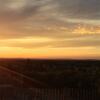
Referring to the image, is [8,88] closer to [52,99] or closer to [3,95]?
[3,95]

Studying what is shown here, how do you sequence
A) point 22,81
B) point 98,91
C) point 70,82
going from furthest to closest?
point 70,82 < point 22,81 < point 98,91

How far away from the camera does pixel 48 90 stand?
17.5m

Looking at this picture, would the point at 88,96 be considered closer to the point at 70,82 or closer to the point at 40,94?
the point at 40,94

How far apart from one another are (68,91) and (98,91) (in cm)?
205

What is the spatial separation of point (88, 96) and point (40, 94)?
2228 mm

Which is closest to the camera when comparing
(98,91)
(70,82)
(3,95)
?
(3,95)

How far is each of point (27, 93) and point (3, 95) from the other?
1005 mm

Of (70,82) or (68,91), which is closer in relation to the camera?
(68,91)

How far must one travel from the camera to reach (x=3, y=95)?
17.2m

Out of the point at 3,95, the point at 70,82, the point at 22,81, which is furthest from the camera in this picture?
the point at 70,82

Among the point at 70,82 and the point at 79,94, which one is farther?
the point at 70,82

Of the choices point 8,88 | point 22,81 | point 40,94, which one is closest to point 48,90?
point 40,94

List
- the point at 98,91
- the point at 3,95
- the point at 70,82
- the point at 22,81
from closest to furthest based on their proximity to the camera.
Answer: the point at 3,95, the point at 98,91, the point at 22,81, the point at 70,82

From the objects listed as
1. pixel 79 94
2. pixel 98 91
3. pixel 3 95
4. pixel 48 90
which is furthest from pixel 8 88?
pixel 98 91
